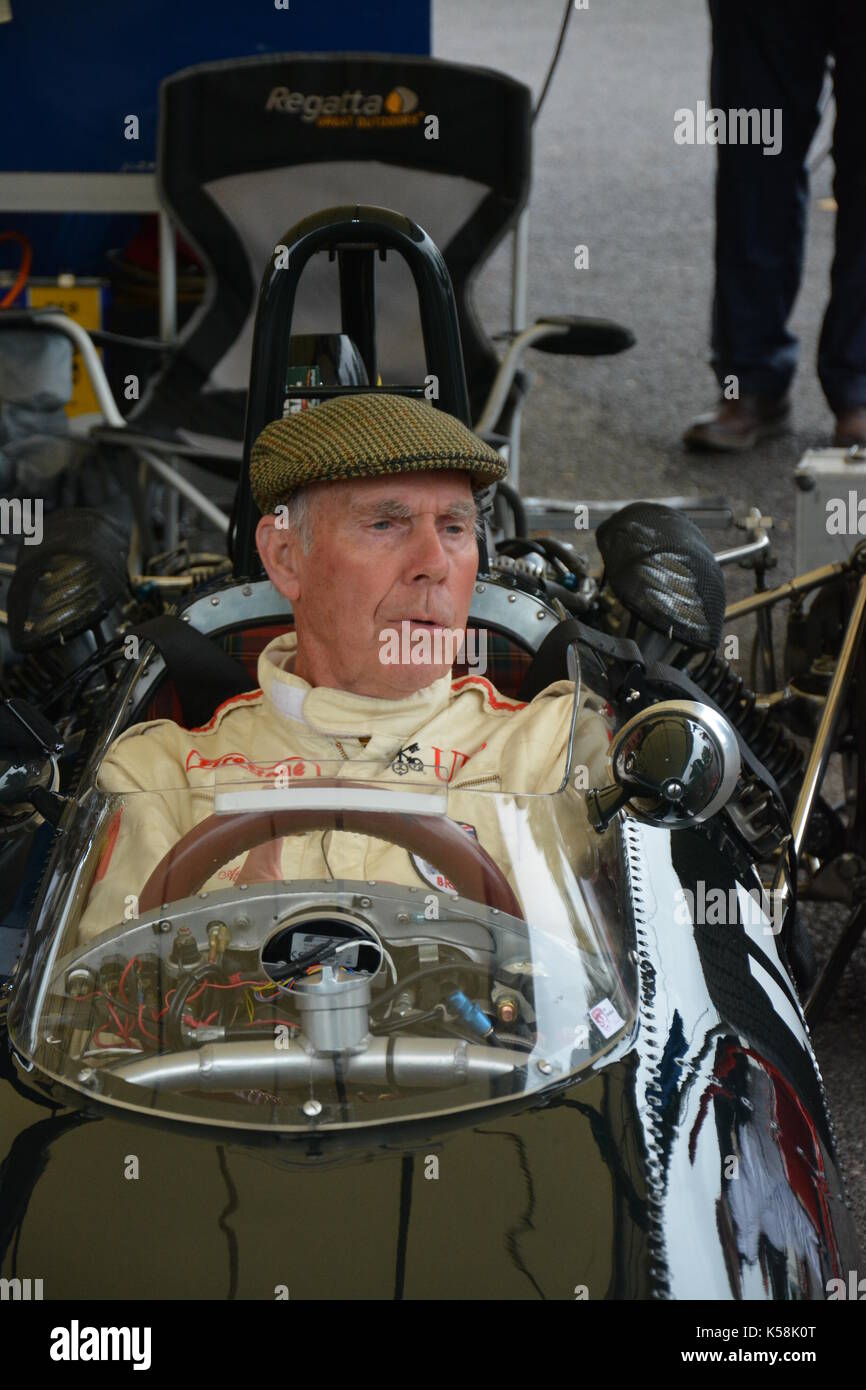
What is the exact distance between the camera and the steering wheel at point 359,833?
1739mm

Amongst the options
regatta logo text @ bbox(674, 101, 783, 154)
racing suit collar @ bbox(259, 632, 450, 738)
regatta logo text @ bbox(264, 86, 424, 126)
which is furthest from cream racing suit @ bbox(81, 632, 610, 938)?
regatta logo text @ bbox(674, 101, 783, 154)

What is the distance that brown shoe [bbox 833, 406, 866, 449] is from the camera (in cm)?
576

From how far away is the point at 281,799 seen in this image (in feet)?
5.72

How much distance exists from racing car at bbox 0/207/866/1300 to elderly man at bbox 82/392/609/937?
86mm

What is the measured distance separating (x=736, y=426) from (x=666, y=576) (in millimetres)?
3475

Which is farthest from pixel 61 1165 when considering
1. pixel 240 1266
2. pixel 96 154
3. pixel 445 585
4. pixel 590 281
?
pixel 590 281

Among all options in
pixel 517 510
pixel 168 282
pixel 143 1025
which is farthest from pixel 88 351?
pixel 143 1025

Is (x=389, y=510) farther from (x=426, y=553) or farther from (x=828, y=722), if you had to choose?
(x=828, y=722)

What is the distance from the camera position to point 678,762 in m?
1.73

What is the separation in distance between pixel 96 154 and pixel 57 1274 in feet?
15.4
